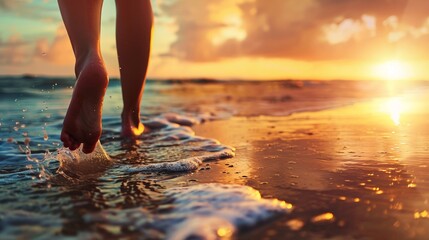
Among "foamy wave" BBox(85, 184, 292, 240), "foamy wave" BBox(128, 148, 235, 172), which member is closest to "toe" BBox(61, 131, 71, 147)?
"foamy wave" BBox(128, 148, 235, 172)

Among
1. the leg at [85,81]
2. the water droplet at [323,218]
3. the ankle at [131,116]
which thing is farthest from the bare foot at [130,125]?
the water droplet at [323,218]

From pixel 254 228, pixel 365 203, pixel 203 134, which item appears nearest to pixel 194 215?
pixel 254 228

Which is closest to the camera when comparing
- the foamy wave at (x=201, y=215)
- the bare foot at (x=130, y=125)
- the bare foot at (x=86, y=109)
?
the foamy wave at (x=201, y=215)

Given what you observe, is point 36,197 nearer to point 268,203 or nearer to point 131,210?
point 131,210

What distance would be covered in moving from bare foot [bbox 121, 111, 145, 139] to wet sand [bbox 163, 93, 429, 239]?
43cm

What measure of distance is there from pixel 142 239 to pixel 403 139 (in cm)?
193

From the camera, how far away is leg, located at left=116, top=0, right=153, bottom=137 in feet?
8.82

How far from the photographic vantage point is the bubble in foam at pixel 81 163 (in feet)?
6.09

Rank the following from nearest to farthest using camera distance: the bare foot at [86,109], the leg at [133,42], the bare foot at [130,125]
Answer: the bare foot at [86,109] < the leg at [133,42] < the bare foot at [130,125]

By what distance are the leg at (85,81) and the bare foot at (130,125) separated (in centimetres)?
95

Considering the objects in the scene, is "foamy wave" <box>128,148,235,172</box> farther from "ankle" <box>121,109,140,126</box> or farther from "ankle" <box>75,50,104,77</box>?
"ankle" <box>121,109,140,126</box>

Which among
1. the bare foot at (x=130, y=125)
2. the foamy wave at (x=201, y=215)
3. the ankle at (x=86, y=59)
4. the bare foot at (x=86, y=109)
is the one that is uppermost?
the ankle at (x=86, y=59)

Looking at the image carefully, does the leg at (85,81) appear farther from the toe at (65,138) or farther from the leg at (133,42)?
the leg at (133,42)

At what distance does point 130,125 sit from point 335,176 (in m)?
1.57
